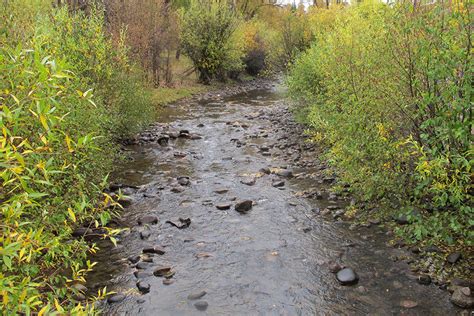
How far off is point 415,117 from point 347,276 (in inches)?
128

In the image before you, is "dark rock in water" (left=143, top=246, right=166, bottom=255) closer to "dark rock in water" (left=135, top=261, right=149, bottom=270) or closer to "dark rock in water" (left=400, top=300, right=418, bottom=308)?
"dark rock in water" (left=135, top=261, right=149, bottom=270)

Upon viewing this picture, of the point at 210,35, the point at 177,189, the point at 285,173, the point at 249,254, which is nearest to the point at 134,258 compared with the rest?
the point at 249,254

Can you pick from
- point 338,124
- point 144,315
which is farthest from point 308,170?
point 144,315

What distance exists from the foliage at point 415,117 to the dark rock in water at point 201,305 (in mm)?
3906

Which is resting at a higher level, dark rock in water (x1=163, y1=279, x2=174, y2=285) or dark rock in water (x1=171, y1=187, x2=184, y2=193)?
dark rock in water (x1=171, y1=187, x2=184, y2=193)

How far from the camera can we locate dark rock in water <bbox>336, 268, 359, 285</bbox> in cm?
693

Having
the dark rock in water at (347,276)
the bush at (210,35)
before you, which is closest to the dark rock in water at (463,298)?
the dark rock in water at (347,276)

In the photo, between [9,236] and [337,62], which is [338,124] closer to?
[337,62]

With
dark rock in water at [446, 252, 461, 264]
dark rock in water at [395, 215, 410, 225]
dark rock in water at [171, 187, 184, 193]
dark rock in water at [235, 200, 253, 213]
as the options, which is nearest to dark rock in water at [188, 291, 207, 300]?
dark rock in water at [235, 200, 253, 213]

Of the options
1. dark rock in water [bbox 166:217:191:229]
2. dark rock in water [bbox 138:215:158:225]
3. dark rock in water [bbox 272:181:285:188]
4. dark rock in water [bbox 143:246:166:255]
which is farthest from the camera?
dark rock in water [bbox 272:181:285:188]

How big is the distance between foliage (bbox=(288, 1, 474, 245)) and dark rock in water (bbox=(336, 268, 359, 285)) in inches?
51.9

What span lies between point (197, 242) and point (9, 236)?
614 centimetres

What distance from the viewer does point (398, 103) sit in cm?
776

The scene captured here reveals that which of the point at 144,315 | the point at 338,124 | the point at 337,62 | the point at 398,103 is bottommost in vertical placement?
the point at 144,315
